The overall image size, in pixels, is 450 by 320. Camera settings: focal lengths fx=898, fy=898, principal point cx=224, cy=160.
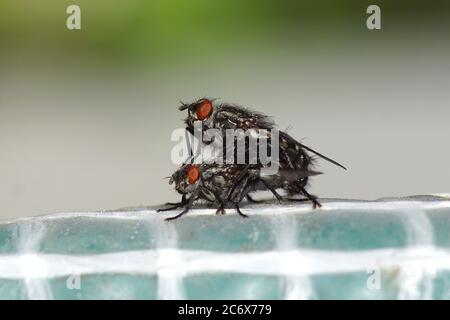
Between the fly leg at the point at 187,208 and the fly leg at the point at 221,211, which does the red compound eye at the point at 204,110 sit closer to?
the fly leg at the point at 187,208

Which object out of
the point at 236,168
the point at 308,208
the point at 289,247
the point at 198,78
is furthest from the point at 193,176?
the point at 198,78

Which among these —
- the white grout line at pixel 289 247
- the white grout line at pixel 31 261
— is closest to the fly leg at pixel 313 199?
the white grout line at pixel 289 247

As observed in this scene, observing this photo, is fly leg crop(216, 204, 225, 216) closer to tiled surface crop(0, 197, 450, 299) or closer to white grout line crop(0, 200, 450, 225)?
white grout line crop(0, 200, 450, 225)

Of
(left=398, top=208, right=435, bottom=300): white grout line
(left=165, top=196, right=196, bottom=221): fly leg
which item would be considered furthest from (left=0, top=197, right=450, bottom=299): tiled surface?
(left=165, top=196, right=196, bottom=221): fly leg

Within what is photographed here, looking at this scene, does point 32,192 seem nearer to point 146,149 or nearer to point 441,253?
point 146,149

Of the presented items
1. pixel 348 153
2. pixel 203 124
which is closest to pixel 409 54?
pixel 348 153
